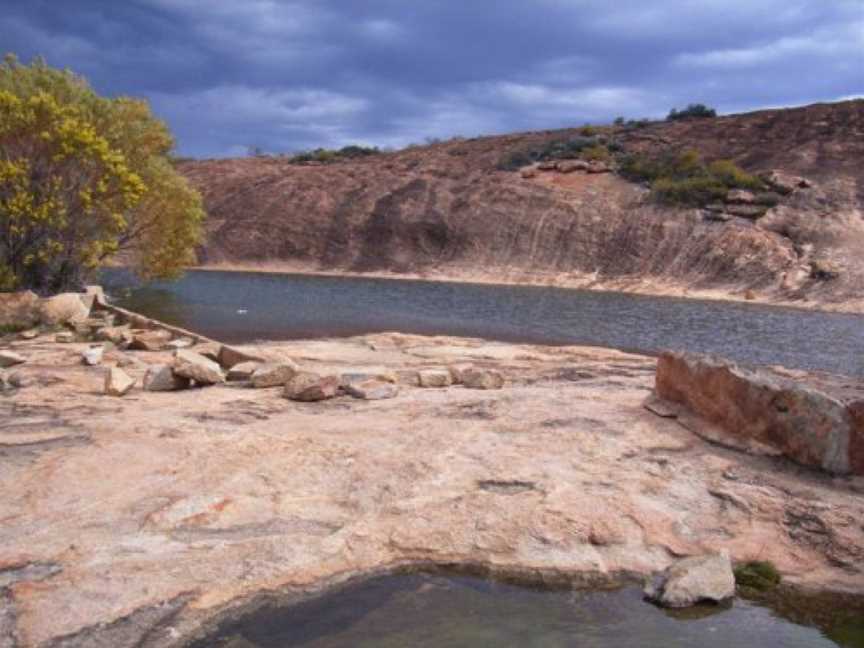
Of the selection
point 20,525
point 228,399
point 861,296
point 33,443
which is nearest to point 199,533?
point 20,525

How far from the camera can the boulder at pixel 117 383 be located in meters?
8.87

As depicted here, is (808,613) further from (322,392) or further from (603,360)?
(603,360)

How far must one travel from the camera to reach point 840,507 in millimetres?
6055

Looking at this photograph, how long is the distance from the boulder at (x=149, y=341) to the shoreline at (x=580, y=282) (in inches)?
1019

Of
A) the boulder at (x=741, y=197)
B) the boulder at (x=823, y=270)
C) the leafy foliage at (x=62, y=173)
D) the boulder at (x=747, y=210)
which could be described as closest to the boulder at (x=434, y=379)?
the leafy foliage at (x=62, y=173)

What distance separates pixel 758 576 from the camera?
5.32 meters

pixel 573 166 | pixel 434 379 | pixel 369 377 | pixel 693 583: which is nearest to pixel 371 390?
pixel 369 377

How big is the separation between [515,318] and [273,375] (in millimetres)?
15996

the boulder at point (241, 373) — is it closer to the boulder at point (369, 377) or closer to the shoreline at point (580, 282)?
the boulder at point (369, 377)

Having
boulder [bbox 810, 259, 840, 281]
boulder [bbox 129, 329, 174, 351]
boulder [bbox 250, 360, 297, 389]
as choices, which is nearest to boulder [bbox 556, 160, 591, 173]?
boulder [bbox 810, 259, 840, 281]

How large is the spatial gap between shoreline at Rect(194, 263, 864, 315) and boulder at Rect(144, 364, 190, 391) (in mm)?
28104

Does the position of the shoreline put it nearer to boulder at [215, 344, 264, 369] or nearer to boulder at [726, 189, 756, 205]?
boulder at [726, 189, 756, 205]

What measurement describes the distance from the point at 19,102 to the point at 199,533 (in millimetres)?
14850

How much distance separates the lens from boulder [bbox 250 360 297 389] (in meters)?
9.55
